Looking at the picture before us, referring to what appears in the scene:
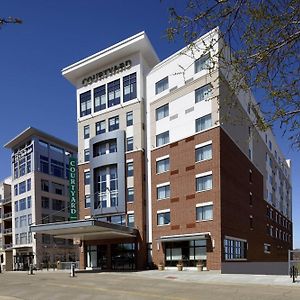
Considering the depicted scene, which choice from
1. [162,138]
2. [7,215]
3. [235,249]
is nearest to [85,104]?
[162,138]

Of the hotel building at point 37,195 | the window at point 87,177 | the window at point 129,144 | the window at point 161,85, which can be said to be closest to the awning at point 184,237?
the window at point 129,144

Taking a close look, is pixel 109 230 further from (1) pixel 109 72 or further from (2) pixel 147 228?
(1) pixel 109 72

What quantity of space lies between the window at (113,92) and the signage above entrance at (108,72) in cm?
129

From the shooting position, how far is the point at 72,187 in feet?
187

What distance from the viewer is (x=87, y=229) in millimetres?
44406

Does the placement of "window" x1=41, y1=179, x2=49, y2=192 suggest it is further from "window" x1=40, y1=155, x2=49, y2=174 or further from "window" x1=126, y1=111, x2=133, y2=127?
"window" x1=126, y1=111, x2=133, y2=127

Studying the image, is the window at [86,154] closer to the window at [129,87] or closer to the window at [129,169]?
the window at [129,169]

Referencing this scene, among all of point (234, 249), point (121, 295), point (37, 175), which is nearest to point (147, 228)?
point (234, 249)

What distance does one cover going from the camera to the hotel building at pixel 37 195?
7769cm

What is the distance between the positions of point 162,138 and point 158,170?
363 cm

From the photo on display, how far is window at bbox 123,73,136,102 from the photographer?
5175 centimetres

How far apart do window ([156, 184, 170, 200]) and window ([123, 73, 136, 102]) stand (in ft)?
38.2

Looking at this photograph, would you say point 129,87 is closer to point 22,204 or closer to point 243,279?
point 243,279

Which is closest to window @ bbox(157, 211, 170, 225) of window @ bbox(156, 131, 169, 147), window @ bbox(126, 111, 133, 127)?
window @ bbox(156, 131, 169, 147)
